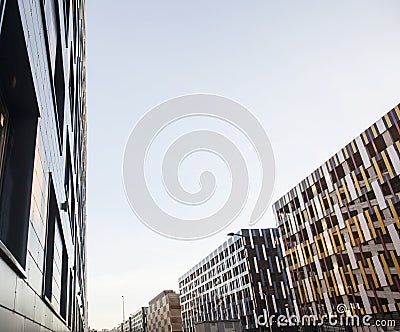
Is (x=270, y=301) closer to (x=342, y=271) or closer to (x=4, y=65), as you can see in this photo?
(x=342, y=271)

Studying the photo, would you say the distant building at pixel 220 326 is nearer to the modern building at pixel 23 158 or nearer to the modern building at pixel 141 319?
the modern building at pixel 23 158

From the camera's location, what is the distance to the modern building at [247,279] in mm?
68250

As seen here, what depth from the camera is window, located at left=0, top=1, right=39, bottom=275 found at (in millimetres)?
6320

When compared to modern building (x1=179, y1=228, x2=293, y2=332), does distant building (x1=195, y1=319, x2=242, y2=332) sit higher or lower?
lower

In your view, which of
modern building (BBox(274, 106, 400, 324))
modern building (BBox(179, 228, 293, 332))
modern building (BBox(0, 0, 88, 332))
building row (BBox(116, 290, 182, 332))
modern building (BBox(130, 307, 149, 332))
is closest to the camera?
modern building (BBox(0, 0, 88, 332))

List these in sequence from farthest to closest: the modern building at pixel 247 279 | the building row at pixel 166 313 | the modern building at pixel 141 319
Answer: the modern building at pixel 141 319, the building row at pixel 166 313, the modern building at pixel 247 279

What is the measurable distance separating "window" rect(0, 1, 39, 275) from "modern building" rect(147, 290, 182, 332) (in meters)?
109

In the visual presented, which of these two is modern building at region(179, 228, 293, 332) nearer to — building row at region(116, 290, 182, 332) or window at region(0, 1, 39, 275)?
building row at region(116, 290, 182, 332)

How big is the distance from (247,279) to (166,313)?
52.5 metres

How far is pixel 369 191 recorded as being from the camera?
39.0 meters

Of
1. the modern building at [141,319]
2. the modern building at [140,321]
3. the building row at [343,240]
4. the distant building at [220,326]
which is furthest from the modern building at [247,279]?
the modern building at [141,319]

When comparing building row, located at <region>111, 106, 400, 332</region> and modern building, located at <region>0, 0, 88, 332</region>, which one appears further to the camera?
building row, located at <region>111, 106, 400, 332</region>

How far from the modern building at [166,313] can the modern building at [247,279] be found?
22.5 meters

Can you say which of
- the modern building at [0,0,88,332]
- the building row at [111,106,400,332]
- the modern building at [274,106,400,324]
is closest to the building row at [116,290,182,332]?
the building row at [111,106,400,332]
